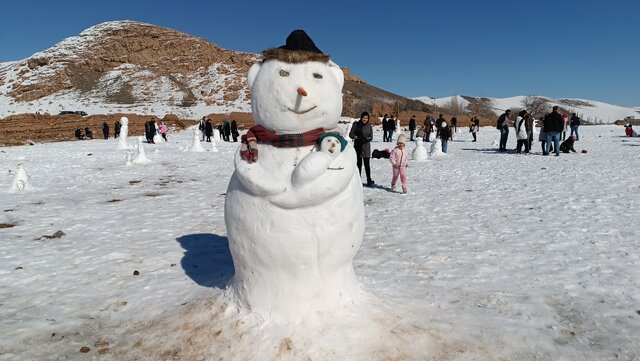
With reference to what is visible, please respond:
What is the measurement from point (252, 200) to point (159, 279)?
2222 mm

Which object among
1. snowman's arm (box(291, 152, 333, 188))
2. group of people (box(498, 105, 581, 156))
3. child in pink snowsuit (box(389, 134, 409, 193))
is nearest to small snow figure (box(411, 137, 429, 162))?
group of people (box(498, 105, 581, 156))

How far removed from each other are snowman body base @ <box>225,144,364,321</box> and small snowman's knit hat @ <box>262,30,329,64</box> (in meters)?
0.68

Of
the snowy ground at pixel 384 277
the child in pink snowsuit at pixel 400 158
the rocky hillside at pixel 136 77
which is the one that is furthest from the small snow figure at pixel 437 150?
the rocky hillside at pixel 136 77

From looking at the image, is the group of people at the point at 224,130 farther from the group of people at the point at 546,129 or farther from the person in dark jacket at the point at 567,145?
the person in dark jacket at the point at 567,145

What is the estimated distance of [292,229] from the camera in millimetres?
3234

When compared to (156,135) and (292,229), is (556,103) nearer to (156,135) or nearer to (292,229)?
(156,135)

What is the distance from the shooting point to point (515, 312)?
386 centimetres

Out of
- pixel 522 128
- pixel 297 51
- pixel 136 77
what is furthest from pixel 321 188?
pixel 136 77

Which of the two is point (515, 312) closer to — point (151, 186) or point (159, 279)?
point (159, 279)

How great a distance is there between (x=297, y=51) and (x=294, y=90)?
1.05ft

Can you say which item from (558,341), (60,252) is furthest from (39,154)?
(558,341)

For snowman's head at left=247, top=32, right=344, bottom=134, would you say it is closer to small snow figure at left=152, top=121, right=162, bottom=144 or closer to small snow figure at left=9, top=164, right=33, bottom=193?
small snow figure at left=9, top=164, right=33, bottom=193

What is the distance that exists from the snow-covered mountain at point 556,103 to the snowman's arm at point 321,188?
107 metres

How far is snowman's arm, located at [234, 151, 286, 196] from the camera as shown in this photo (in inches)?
124
